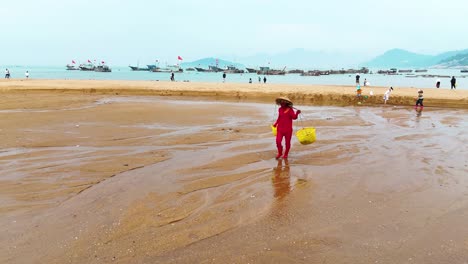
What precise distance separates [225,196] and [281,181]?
1.36 metres

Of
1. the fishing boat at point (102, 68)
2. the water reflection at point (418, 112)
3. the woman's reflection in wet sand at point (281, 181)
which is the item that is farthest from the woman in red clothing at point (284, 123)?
the fishing boat at point (102, 68)

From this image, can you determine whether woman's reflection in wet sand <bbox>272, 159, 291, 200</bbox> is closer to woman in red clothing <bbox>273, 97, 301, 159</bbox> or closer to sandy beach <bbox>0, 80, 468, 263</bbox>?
sandy beach <bbox>0, 80, 468, 263</bbox>

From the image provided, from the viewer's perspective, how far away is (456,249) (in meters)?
4.02

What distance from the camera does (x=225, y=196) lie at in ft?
18.2

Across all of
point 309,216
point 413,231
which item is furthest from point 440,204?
point 309,216

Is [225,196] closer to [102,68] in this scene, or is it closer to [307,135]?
[307,135]

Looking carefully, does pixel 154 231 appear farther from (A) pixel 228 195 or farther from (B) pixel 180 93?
(B) pixel 180 93

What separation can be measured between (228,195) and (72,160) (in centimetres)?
393

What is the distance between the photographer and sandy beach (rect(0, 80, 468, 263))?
3963 mm

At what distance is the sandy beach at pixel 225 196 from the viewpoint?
396cm

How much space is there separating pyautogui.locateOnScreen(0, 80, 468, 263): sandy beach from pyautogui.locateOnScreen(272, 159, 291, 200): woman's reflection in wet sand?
0.13 ft

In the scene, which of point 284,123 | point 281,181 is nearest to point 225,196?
point 281,181

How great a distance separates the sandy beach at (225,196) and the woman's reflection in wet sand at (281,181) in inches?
1.5

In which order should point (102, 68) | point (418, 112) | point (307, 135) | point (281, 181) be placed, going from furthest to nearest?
point (102, 68) < point (418, 112) < point (307, 135) < point (281, 181)
